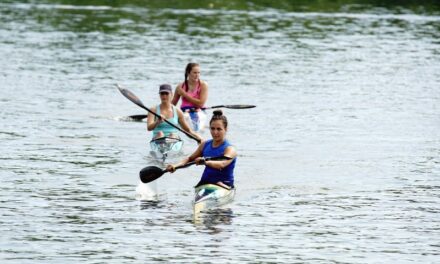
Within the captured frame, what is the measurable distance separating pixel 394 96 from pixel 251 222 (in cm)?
1850

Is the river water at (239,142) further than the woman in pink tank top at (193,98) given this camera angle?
No

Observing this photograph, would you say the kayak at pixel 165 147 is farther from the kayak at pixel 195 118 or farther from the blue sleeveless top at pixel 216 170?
the blue sleeveless top at pixel 216 170

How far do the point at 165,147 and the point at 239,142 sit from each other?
3635 mm

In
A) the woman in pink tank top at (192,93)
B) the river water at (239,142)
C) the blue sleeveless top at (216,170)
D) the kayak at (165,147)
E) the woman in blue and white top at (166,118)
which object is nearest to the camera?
the river water at (239,142)

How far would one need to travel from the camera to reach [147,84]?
131 feet

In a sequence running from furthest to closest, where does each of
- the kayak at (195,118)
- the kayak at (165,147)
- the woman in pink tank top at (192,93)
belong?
1. the kayak at (195,118)
2. the woman in pink tank top at (192,93)
3. the kayak at (165,147)

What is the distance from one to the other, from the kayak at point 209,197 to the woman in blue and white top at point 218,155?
12 cm

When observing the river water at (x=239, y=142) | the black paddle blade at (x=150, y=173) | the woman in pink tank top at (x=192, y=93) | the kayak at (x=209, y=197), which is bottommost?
the river water at (x=239, y=142)

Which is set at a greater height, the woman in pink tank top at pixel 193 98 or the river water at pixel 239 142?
the woman in pink tank top at pixel 193 98

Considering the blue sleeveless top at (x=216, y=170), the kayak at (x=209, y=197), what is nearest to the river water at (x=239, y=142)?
the kayak at (x=209, y=197)

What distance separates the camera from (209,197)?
864 inches

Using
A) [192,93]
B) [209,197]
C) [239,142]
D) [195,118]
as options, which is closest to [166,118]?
[239,142]

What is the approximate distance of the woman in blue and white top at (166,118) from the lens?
26.3 metres

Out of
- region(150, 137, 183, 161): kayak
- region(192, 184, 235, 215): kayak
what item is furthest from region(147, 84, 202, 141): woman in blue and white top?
region(192, 184, 235, 215): kayak
